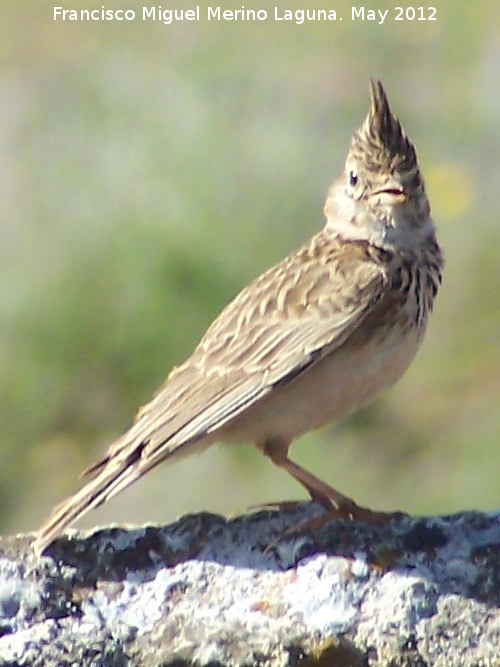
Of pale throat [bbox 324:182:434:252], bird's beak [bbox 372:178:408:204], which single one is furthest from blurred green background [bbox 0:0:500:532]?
bird's beak [bbox 372:178:408:204]

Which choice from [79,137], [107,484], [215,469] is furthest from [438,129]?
[107,484]

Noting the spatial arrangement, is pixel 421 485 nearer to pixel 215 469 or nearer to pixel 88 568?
pixel 215 469

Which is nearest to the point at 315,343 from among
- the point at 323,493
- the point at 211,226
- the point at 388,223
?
the point at 323,493

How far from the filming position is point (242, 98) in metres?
8.85

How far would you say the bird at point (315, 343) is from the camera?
480 centimetres

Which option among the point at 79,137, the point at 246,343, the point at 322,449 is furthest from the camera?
the point at 79,137

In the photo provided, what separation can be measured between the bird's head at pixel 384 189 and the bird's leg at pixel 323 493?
78 cm

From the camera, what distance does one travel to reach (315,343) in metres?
5.02

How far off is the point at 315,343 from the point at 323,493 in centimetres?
45

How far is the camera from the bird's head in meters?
5.46

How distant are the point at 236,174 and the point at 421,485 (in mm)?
2010

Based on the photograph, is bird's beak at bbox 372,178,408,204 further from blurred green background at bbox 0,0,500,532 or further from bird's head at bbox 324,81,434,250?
blurred green background at bbox 0,0,500,532

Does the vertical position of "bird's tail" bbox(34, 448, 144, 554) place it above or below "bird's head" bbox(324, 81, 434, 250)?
below

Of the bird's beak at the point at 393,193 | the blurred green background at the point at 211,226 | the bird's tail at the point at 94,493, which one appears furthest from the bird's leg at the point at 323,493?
the blurred green background at the point at 211,226
